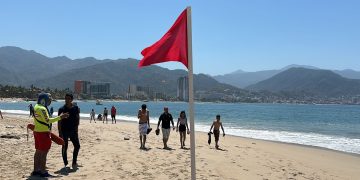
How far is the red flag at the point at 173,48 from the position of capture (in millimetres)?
6047

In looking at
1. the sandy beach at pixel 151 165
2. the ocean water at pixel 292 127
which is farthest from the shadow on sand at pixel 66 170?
the ocean water at pixel 292 127

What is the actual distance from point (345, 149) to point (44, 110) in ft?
57.9

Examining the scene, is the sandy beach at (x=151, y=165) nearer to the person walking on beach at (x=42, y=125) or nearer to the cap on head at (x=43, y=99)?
the person walking on beach at (x=42, y=125)

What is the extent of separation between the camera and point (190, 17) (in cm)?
585

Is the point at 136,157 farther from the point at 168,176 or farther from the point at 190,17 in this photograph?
the point at 190,17

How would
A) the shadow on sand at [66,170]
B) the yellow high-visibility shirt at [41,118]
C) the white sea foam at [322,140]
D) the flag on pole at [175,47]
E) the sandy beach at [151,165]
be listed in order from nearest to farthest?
the flag on pole at [175,47] < the yellow high-visibility shirt at [41,118] < the shadow on sand at [66,170] < the sandy beach at [151,165] < the white sea foam at [322,140]

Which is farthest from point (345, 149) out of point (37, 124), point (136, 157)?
point (37, 124)

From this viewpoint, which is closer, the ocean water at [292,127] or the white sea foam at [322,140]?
the white sea foam at [322,140]

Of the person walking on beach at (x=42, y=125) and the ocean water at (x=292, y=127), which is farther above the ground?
the person walking on beach at (x=42, y=125)

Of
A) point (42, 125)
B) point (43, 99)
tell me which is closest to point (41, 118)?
point (42, 125)

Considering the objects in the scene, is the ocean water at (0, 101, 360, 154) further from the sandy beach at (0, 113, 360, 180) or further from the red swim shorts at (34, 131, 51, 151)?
the red swim shorts at (34, 131, 51, 151)

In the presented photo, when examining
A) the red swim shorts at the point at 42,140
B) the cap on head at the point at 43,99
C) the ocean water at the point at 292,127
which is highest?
the cap on head at the point at 43,99

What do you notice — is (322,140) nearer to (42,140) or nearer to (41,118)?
(42,140)

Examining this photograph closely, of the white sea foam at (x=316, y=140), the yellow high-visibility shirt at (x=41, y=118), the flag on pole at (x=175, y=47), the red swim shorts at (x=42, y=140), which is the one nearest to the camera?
the flag on pole at (x=175, y=47)
